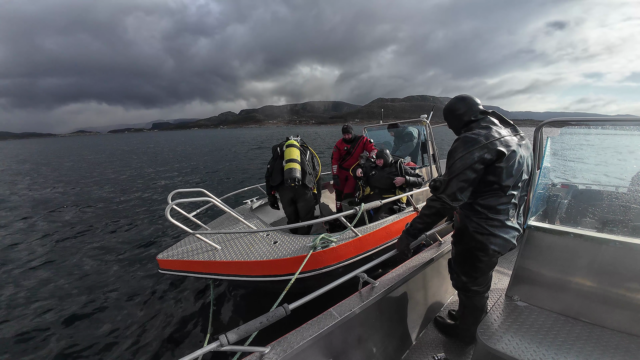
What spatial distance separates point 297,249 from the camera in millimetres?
3139

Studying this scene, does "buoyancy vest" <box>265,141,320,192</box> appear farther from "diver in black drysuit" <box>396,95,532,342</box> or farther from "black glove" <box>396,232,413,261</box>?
"diver in black drysuit" <box>396,95,532,342</box>

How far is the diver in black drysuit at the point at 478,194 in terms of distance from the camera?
Answer: 5.06ft

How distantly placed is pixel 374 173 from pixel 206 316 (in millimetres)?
3444

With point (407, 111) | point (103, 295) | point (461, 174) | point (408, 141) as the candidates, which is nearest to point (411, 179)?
point (408, 141)

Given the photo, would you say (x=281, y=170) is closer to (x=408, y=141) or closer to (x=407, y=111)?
(x=408, y=141)

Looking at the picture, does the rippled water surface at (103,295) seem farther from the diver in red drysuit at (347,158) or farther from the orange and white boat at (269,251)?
the diver in red drysuit at (347,158)

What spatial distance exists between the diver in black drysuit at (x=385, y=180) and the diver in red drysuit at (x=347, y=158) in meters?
0.79

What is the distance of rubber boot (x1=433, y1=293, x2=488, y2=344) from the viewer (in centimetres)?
190

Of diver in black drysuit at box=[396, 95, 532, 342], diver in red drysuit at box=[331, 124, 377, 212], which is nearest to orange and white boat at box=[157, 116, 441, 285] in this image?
diver in black drysuit at box=[396, 95, 532, 342]

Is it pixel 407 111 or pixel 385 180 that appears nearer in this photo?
pixel 385 180

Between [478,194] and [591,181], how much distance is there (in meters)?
1.01

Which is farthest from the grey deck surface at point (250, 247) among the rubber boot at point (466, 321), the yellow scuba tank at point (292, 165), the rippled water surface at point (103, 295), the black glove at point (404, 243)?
the rubber boot at point (466, 321)

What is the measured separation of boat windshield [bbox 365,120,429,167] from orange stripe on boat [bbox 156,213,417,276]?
2.47m

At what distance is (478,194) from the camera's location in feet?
5.46
